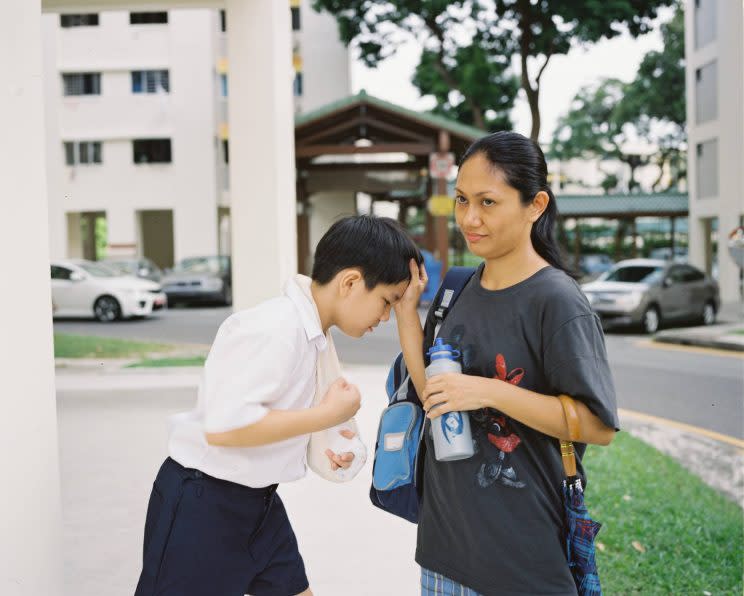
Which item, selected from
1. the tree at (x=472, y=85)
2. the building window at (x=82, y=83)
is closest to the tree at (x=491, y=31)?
the tree at (x=472, y=85)

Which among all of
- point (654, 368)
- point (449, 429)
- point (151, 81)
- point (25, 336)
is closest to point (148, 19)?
point (151, 81)

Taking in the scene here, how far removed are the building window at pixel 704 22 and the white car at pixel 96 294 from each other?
1720cm

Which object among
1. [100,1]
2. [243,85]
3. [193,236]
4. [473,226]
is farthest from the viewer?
[193,236]

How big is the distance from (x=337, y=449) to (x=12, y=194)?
1030mm

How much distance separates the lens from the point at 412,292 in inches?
82.7

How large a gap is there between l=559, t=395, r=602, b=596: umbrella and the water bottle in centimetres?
23

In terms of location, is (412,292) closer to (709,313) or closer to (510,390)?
(510,390)

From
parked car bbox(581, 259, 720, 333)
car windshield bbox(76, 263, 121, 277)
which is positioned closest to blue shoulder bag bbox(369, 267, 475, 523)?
parked car bbox(581, 259, 720, 333)

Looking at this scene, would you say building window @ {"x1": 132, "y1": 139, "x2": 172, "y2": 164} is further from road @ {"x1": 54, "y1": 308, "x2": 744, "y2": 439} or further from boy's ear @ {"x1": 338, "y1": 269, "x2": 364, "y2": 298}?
boy's ear @ {"x1": 338, "y1": 269, "x2": 364, "y2": 298}

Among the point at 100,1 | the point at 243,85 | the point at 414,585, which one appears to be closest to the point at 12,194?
the point at 414,585

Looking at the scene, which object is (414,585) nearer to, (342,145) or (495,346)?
(495,346)

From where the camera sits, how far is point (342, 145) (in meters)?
18.5

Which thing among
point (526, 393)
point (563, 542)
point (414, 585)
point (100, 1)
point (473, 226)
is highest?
point (100, 1)

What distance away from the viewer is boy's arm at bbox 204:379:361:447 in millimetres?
1841
